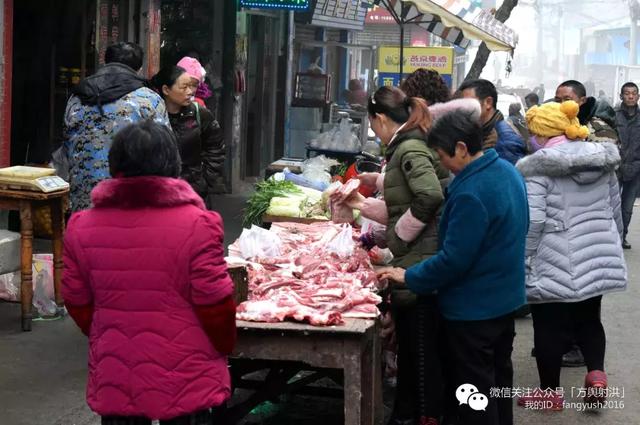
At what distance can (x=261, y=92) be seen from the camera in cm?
1847

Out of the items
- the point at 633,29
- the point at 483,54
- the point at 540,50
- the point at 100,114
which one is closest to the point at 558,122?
the point at 100,114

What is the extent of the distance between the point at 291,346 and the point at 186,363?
1.06 meters

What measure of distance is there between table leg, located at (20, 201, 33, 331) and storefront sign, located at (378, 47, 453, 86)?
14664 mm

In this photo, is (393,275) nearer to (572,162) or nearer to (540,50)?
(572,162)

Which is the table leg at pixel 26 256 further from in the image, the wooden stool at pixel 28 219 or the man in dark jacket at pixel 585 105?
the man in dark jacket at pixel 585 105

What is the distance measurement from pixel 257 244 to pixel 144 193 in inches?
104

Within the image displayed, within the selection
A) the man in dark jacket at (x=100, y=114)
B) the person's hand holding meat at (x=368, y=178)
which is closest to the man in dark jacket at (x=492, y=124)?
the person's hand holding meat at (x=368, y=178)

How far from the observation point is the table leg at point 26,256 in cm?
725

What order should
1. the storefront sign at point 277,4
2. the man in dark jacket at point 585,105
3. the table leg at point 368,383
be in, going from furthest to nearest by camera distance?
the storefront sign at point 277,4 → the man in dark jacket at point 585,105 → the table leg at point 368,383

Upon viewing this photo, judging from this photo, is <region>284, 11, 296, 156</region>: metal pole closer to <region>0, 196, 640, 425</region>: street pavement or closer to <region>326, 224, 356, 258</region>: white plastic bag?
<region>0, 196, 640, 425</region>: street pavement

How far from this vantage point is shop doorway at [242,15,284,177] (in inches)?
706

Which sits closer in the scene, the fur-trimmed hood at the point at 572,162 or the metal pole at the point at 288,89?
the fur-trimmed hood at the point at 572,162

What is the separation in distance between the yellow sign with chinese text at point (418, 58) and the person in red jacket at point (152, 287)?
17993 mm

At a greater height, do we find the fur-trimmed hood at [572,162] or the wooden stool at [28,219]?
the fur-trimmed hood at [572,162]
